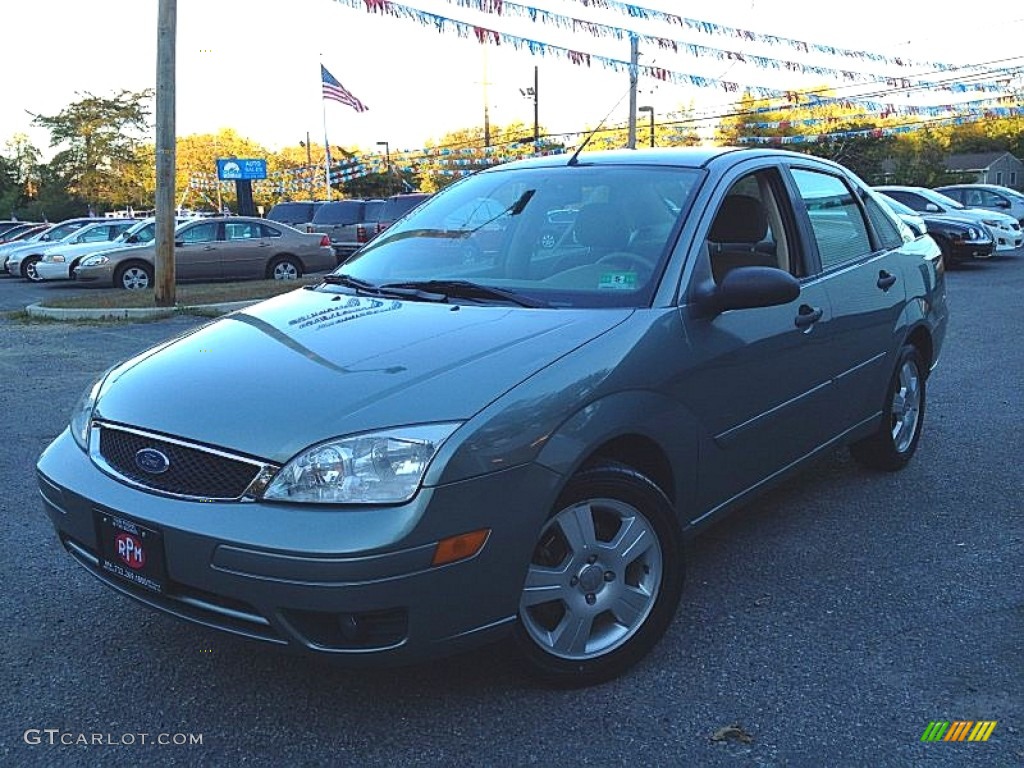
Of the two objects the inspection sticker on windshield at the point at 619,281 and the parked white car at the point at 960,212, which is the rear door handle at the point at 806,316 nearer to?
the inspection sticker on windshield at the point at 619,281

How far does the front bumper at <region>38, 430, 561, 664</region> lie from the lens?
227 cm

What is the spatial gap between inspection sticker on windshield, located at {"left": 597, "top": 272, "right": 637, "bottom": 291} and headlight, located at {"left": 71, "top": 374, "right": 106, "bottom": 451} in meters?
1.74

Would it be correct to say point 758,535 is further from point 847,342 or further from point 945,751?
point 945,751

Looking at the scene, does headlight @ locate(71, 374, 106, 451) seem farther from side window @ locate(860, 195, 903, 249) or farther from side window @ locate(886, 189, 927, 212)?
side window @ locate(886, 189, 927, 212)

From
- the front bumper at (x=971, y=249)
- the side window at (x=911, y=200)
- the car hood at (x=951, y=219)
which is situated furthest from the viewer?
the side window at (x=911, y=200)

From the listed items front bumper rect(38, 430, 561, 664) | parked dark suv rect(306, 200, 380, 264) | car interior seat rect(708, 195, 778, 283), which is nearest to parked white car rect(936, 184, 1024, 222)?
parked dark suv rect(306, 200, 380, 264)

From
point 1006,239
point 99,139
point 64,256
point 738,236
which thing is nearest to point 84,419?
Result: point 738,236

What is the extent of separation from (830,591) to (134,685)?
243cm

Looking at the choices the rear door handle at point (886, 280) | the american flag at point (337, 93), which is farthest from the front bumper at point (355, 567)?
the american flag at point (337, 93)

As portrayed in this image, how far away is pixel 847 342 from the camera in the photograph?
4.03m

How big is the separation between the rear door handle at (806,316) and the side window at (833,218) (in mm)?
306

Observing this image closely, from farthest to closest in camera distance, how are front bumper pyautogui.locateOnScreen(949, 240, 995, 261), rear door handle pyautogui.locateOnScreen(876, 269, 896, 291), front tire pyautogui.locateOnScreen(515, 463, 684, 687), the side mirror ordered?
1. front bumper pyautogui.locateOnScreen(949, 240, 995, 261)
2. rear door handle pyautogui.locateOnScreen(876, 269, 896, 291)
3. the side mirror
4. front tire pyautogui.locateOnScreen(515, 463, 684, 687)

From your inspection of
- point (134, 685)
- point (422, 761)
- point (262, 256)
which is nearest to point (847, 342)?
point (422, 761)

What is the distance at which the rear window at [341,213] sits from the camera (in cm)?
2319
